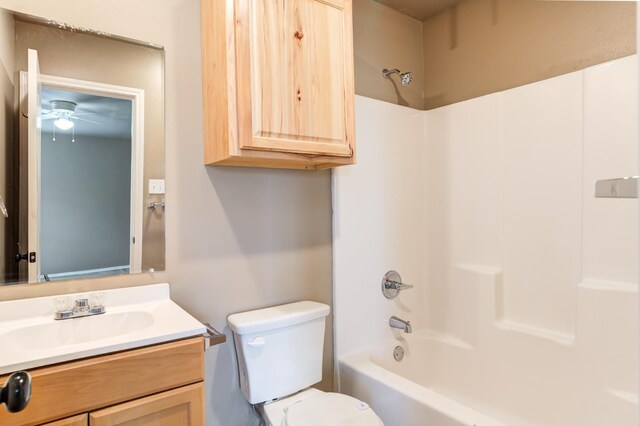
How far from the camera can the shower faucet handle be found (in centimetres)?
211

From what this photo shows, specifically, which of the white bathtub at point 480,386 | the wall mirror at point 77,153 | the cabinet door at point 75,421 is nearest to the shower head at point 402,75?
the wall mirror at point 77,153

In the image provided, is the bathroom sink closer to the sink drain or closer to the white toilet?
the white toilet

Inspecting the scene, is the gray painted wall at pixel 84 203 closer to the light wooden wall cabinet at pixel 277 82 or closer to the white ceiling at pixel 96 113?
the white ceiling at pixel 96 113

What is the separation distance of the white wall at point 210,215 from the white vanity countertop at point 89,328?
0.08 m

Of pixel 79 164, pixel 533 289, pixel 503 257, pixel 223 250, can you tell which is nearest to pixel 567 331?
pixel 533 289

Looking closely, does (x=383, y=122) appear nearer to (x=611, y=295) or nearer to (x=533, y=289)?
(x=533, y=289)

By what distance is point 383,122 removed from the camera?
6.97 ft

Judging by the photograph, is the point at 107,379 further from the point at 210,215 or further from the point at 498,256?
the point at 498,256

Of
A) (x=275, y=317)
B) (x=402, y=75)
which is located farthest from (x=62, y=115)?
(x=402, y=75)

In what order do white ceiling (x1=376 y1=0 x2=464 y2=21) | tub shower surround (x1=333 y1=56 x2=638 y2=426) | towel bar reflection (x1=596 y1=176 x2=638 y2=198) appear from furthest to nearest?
white ceiling (x1=376 y1=0 x2=464 y2=21) < tub shower surround (x1=333 y1=56 x2=638 y2=426) < towel bar reflection (x1=596 y1=176 x2=638 y2=198)

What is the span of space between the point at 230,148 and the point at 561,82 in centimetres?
158

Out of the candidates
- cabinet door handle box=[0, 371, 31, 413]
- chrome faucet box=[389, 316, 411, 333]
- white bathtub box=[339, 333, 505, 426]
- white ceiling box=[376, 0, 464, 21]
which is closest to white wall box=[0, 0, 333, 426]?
white bathtub box=[339, 333, 505, 426]

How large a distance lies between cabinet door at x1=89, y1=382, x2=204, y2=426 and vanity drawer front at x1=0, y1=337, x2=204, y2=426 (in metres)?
0.02

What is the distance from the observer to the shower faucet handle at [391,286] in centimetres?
211
